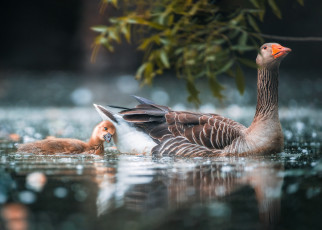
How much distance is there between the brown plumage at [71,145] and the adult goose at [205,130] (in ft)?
0.74

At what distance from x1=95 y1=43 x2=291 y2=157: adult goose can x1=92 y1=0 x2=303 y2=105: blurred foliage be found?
0.93 meters

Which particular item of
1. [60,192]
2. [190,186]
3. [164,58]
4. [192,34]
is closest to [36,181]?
[60,192]

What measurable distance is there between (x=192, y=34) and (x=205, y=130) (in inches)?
60.3

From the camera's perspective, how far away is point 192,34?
606cm

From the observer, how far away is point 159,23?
18.6 feet

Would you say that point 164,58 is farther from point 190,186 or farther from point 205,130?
point 205,130

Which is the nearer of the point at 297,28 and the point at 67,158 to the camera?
the point at 67,158

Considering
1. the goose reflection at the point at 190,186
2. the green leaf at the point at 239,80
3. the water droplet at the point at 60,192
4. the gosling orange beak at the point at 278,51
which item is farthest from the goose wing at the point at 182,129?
the water droplet at the point at 60,192

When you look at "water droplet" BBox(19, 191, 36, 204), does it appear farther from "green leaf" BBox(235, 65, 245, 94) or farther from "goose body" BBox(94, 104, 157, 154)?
"goose body" BBox(94, 104, 157, 154)

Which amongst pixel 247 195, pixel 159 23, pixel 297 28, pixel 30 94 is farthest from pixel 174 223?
pixel 297 28

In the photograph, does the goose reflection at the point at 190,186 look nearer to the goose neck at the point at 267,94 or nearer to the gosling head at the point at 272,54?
the goose neck at the point at 267,94

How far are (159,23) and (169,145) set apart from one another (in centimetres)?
208

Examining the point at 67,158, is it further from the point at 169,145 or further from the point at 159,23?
the point at 159,23

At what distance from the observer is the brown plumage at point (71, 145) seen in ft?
23.9
